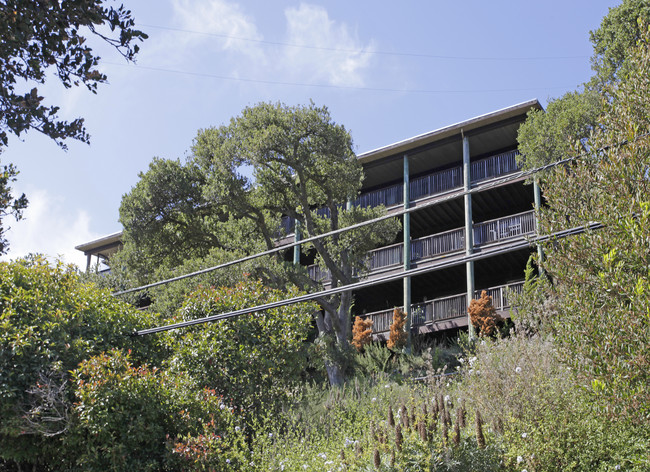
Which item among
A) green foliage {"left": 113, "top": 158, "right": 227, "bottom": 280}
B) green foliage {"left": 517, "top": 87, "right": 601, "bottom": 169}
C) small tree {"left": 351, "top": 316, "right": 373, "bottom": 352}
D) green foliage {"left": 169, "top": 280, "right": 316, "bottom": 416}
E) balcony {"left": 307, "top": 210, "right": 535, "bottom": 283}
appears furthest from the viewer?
balcony {"left": 307, "top": 210, "right": 535, "bottom": 283}

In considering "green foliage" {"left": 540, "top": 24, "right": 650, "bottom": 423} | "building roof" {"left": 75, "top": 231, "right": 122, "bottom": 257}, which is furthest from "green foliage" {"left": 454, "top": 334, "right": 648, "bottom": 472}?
"building roof" {"left": 75, "top": 231, "right": 122, "bottom": 257}

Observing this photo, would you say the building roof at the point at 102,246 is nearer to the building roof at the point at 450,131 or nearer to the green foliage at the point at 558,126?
the building roof at the point at 450,131

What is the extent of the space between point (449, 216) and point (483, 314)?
22.3 ft

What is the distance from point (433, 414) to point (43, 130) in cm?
480

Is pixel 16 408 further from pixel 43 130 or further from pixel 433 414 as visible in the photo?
pixel 433 414

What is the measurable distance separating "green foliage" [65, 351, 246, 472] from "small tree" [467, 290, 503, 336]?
10.5 meters

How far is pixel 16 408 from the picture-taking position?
8.52 meters

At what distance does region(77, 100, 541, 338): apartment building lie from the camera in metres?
21.1

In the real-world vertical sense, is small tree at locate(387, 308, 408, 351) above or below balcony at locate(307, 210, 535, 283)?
below

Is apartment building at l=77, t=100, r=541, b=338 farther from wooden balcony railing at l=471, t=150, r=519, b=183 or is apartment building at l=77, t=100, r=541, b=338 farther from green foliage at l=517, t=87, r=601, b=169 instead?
green foliage at l=517, t=87, r=601, b=169

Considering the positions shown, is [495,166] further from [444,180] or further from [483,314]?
[483,314]

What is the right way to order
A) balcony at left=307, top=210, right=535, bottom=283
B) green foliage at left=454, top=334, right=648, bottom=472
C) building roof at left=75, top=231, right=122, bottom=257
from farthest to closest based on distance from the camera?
building roof at left=75, top=231, right=122, bottom=257 < balcony at left=307, top=210, right=535, bottom=283 < green foliage at left=454, top=334, right=648, bottom=472

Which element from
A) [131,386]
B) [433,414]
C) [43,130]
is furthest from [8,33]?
[433,414]

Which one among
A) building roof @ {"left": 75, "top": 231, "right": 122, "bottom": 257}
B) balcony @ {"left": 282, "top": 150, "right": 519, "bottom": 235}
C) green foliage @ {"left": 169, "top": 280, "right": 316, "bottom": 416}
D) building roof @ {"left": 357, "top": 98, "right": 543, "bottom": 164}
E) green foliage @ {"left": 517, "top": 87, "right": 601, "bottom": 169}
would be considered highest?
building roof @ {"left": 357, "top": 98, "right": 543, "bottom": 164}
